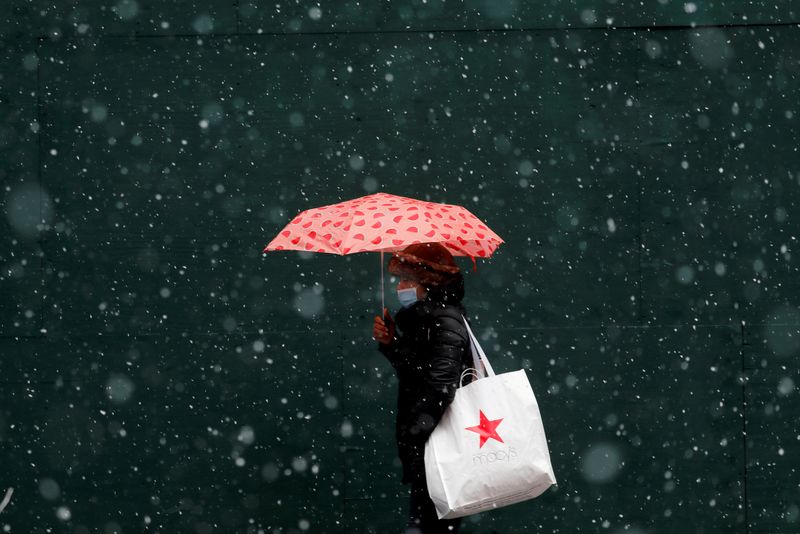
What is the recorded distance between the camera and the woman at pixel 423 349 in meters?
4.43

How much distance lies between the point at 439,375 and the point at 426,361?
12cm

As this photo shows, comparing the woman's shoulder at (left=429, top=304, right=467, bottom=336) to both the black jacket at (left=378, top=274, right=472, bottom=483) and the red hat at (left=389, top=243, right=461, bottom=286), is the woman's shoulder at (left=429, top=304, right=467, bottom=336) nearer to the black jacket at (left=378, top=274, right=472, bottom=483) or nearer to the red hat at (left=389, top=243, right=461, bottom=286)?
the black jacket at (left=378, top=274, right=472, bottom=483)

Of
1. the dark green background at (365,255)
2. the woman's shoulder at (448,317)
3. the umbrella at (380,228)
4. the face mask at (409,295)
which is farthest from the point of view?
the dark green background at (365,255)

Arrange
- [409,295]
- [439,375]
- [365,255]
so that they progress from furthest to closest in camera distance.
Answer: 1. [365,255]
2. [409,295]
3. [439,375]

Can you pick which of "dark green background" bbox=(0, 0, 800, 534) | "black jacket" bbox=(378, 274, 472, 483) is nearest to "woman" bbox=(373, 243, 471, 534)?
"black jacket" bbox=(378, 274, 472, 483)

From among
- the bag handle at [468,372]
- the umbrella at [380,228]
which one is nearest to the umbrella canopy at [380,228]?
the umbrella at [380,228]

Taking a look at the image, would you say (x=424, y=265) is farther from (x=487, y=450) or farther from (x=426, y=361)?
(x=487, y=450)

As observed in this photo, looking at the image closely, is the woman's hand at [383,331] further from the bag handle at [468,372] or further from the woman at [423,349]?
the bag handle at [468,372]

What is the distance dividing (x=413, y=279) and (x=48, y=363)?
275 centimetres

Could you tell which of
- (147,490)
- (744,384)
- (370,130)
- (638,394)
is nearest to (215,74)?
(370,130)

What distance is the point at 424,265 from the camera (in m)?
4.65

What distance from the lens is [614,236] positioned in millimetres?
6223

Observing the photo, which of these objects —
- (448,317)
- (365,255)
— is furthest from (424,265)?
(365,255)

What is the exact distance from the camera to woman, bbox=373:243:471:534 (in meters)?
4.43
